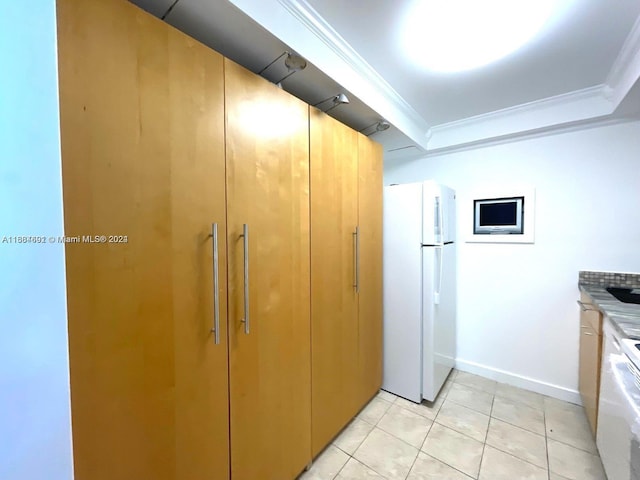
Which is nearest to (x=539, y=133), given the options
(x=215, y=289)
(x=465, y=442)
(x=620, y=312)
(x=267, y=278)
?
(x=620, y=312)

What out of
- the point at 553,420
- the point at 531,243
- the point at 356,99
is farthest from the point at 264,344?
the point at 531,243

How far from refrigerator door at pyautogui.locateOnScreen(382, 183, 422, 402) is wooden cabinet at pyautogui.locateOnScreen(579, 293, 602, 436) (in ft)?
3.32

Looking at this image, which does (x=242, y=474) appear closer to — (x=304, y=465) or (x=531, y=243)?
(x=304, y=465)

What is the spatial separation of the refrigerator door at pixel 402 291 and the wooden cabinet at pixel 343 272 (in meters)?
0.12

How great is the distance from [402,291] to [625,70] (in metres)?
1.96

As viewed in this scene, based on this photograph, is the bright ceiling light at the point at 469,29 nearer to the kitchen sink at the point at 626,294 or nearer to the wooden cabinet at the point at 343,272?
the wooden cabinet at the point at 343,272

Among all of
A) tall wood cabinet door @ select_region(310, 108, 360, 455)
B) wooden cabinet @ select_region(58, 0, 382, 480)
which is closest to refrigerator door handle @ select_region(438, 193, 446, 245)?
tall wood cabinet door @ select_region(310, 108, 360, 455)

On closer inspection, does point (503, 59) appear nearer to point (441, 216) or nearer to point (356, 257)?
point (441, 216)

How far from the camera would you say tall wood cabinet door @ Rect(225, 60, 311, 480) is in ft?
3.70

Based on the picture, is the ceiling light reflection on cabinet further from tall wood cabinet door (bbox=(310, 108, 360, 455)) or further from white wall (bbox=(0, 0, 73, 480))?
white wall (bbox=(0, 0, 73, 480))

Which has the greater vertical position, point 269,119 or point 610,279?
point 269,119

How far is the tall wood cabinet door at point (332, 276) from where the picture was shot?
5.10ft

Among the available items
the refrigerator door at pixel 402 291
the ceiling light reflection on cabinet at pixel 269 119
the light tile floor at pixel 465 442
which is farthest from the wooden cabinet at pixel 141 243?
the refrigerator door at pixel 402 291

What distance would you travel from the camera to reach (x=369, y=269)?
81.4 inches
